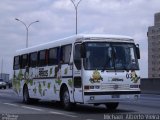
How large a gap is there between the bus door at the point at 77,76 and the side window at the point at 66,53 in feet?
2.56

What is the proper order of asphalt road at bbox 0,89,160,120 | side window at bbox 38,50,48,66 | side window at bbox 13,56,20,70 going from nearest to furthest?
asphalt road at bbox 0,89,160,120 → side window at bbox 38,50,48,66 → side window at bbox 13,56,20,70

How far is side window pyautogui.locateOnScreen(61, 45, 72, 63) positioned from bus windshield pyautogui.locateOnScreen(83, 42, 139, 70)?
1.51 metres

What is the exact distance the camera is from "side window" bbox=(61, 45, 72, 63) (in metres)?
19.6

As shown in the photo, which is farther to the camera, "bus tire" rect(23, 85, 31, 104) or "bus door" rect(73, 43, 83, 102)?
"bus tire" rect(23, 85, 31, 104)

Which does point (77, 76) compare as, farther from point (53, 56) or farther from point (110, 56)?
point (53, 56)

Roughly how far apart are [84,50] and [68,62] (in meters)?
1.74

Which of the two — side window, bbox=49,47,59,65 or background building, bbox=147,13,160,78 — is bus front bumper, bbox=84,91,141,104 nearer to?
side window, bbox=49,47,59,65

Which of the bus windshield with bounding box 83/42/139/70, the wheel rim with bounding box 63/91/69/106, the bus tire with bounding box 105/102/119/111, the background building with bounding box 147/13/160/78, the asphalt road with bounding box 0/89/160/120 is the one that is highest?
the background building with bounding box 147/13/160/78

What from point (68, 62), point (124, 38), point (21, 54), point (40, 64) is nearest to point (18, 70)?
point (21, 54)

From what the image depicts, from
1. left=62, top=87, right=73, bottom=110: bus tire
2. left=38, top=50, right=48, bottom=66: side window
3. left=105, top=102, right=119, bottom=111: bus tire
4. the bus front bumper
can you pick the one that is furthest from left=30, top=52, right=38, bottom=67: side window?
the bus front bumper

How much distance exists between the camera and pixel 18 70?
89.2 feet

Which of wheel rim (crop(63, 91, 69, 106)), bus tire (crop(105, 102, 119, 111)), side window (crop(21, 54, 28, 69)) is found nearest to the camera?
wheel rim (crop(63, 91, 69, 106))

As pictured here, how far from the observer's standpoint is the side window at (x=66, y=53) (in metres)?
19.6

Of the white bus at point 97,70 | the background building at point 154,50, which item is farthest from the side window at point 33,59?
Answer: the background building at point 154,50
